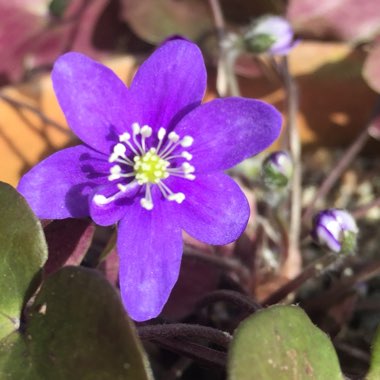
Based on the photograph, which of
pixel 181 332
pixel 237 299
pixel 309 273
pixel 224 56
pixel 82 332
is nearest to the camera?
pixel 82 332

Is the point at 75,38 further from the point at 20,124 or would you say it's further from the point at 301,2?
the point at 301,2

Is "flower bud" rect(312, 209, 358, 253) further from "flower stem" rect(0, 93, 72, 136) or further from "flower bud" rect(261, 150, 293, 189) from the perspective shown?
"flower stem" rect(0, 93, 72, 136)

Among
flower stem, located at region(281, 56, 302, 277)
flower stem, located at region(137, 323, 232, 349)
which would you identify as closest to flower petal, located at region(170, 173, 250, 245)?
flower stem, located at region(137, 323, 232, 349)

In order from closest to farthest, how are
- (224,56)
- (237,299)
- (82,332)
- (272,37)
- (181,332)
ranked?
(82,332) → (181,332) → (237,299) → (272,37) → (224,56)

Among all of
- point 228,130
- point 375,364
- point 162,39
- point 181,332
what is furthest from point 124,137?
point 162,39

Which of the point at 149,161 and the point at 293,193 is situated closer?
the point at 149,161

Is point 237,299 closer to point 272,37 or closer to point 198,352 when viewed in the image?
point 198,352
